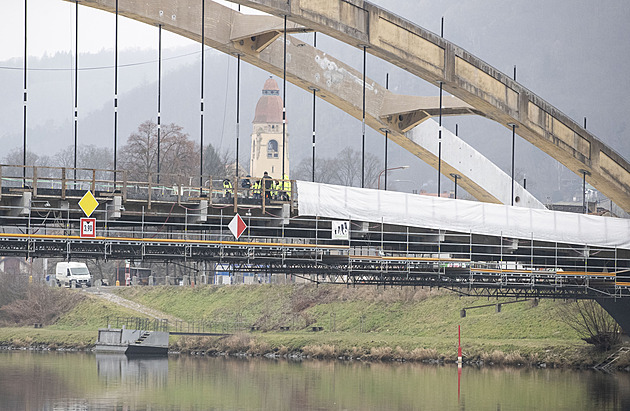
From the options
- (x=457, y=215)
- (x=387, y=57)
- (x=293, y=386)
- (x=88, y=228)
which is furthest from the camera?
(x=457, y=215)

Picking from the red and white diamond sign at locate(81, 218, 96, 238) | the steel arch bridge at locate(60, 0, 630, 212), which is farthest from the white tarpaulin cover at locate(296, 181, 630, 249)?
the red and white diamond sign at locate(81, 218, 96, 238)

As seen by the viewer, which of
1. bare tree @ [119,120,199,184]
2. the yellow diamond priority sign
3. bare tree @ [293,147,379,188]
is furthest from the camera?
bare tree @ [293,147,379,188]

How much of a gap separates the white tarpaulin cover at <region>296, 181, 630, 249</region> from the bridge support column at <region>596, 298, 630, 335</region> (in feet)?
9.35

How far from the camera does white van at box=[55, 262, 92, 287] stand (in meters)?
88.9

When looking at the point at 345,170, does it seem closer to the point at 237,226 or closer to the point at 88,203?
the point at 237,226

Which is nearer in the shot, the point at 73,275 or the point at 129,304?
the point at 129,304

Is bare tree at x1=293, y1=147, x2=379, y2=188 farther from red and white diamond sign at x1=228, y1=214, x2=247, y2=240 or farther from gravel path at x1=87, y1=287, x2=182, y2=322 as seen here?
red and white diamond sign at x1=228, y1=214, x2=247, y2=240

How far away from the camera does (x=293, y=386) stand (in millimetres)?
43062


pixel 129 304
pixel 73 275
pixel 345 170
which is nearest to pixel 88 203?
pixel 129 304

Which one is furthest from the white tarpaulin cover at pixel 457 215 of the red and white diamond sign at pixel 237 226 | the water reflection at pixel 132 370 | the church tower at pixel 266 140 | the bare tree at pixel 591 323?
the church tower at pixel 266 140

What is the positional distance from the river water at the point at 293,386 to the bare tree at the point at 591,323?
115 inches

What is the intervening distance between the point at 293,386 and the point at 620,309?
678 inches

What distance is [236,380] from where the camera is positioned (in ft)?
151

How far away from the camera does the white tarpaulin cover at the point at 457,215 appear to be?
4116cm
